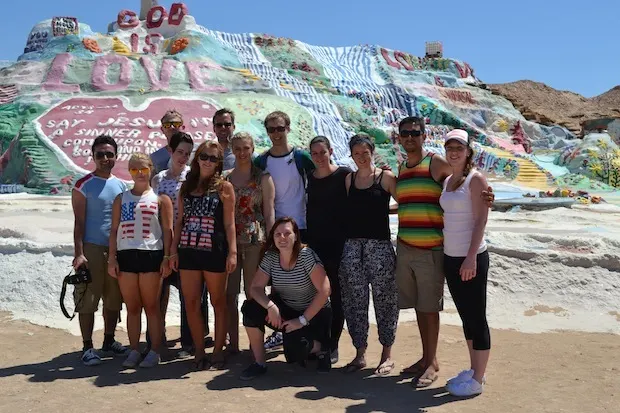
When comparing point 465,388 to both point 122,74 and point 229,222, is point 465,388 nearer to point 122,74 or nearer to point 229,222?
point 229,222

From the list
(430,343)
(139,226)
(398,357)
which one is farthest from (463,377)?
(139,226)

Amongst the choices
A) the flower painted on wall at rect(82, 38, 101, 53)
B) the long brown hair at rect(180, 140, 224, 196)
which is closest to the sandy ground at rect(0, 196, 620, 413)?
the long brown hair at rect(180, 140, 224, 196)

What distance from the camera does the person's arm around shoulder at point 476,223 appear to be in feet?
10.6

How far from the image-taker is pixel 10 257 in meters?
5.62

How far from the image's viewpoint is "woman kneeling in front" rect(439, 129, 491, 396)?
326 centimetres

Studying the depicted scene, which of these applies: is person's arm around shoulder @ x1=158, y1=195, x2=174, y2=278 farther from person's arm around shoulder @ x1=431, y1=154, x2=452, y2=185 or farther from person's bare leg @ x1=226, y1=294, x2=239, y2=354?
person's arm around shoulder @ x1=431, y1=154, x2=452, y2=185

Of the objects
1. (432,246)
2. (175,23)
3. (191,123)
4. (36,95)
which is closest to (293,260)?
(432,246)

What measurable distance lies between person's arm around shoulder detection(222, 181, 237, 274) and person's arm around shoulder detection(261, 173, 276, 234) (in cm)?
25

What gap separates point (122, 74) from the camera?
59.4ft

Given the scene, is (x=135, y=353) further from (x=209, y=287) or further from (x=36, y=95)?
(x=36, y=95)

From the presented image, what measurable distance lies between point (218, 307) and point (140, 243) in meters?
0.61

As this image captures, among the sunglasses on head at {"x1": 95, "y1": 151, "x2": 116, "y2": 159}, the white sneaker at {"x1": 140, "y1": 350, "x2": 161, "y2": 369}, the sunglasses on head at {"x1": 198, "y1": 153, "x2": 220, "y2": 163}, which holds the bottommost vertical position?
the white sneaker at {"x1": 140, "y1": 350, "x2": 161, "y2": 369}

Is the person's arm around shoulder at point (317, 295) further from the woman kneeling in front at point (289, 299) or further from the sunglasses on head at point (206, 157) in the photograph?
the sunglasses on head at point (206, 157)

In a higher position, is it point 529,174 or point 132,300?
point 529,174
